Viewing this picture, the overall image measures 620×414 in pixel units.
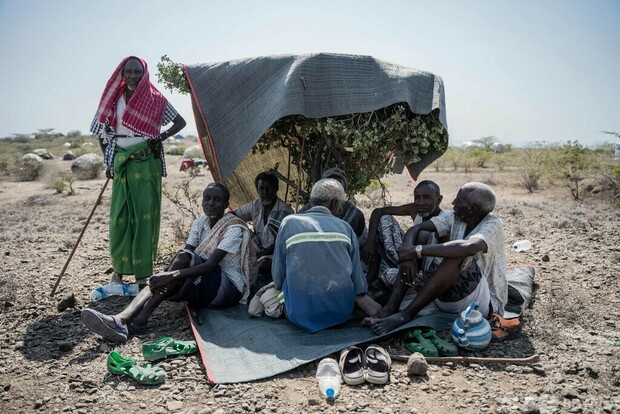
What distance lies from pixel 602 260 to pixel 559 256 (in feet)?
1.49

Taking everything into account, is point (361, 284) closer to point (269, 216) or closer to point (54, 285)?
point (269, 216)

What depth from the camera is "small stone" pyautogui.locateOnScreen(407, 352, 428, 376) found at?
3.16m

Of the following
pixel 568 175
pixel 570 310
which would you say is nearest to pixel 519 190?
pixel 568 175

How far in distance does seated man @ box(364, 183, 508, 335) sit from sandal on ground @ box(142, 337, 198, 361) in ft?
4.30

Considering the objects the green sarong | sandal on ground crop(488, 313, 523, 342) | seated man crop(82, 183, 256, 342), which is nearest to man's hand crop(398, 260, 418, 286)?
sandal on ground crop(488, 313, 523, 342)

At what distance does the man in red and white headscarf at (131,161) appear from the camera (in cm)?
477

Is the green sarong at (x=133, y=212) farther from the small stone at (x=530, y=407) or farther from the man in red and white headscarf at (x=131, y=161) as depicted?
the small stone at (x=530, y=407)

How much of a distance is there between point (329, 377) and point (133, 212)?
278 cm

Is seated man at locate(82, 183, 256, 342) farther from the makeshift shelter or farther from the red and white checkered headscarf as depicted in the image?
the red and white checkered headscarf

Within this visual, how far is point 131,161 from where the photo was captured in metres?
4.81

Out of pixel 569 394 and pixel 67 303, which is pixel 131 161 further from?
pixel 569 394

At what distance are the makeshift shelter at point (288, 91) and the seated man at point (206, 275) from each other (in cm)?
42

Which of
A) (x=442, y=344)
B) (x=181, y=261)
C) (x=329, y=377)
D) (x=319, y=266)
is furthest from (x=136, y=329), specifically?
(x=442, y=344)

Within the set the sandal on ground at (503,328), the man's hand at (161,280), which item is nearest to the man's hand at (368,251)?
the sandal on ground at (503,328)
